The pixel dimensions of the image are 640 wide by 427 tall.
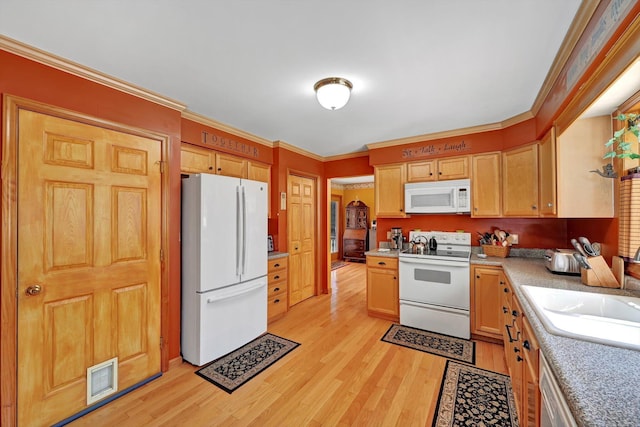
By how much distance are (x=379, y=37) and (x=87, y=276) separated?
2542mm

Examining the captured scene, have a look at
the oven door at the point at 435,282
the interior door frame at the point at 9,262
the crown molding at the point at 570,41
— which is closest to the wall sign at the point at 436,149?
the crown molding at the point at 570,41

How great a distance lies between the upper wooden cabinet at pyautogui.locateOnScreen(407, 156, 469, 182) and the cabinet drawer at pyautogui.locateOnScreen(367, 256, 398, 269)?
1.12 m

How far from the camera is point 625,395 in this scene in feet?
2.29

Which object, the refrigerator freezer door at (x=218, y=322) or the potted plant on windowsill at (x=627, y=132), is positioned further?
the refrigerator freezer door at (x=218, y=322)

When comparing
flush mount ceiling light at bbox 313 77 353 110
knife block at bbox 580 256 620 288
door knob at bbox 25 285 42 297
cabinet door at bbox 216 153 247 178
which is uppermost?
flush mount ceiling light at bbox 313 77 353 110

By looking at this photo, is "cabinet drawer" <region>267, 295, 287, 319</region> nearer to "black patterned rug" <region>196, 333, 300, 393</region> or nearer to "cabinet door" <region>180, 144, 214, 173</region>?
"black patterned rug" <region>196, 333, 300, 393</region>

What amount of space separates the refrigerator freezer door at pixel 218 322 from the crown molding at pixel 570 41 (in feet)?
10.1

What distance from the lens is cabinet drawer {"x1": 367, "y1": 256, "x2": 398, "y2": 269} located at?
3.30 metres

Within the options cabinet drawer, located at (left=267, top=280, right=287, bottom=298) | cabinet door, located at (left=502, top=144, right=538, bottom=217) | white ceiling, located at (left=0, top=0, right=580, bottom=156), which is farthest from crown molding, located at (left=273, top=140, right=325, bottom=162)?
cabinet door, located at (left=502, top=144, right=538, bottom=217)

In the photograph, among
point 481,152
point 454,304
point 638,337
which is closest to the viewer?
point 638,337

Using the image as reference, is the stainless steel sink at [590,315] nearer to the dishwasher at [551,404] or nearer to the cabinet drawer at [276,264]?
the dishwasher at [551,404]

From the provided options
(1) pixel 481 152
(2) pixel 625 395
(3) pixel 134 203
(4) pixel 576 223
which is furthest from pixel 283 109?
(4) pixel 576 223

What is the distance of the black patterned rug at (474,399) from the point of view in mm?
1712

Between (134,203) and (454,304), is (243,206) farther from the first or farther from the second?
(454,304)
